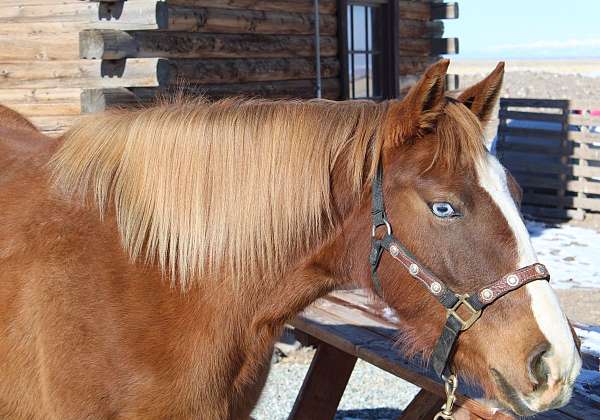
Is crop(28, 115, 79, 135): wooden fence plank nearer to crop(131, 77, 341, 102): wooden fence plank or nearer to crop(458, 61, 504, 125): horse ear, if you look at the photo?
crop(131, 77, 341, 102): wooden fence plank

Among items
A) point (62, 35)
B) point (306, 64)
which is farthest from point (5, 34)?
point (306, 64)

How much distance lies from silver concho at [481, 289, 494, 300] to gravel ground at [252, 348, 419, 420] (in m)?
2.84

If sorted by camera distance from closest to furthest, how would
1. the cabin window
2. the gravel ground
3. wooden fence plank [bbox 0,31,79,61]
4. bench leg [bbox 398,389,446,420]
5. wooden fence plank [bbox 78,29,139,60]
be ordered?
bench leg [bbox 398,389,446,420], the gravel ground, wooden fence plank [bbox 78,29,139,60], wooden fence plank [bbox 0,31,79,61], the cabin window

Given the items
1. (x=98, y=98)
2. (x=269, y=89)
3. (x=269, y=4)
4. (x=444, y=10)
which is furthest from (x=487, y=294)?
(x=444, y=10)

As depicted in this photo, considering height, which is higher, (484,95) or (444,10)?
(444,10)

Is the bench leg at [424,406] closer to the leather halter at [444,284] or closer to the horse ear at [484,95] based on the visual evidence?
the leather halter at [444,284]

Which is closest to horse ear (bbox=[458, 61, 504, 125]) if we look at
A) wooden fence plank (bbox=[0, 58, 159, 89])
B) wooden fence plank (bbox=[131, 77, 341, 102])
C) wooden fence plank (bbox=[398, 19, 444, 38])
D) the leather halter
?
the leather halter

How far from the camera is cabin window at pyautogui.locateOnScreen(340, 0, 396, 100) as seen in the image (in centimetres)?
844

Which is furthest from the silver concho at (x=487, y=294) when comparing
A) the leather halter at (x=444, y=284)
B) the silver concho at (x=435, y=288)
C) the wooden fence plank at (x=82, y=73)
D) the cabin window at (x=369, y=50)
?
the cabin window at (x=369, y=50)

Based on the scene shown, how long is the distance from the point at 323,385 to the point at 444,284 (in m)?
1.75

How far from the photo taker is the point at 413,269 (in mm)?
1922

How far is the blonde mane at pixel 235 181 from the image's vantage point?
204 cm

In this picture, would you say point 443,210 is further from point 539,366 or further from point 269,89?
point 269,89

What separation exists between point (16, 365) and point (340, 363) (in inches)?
68.4
